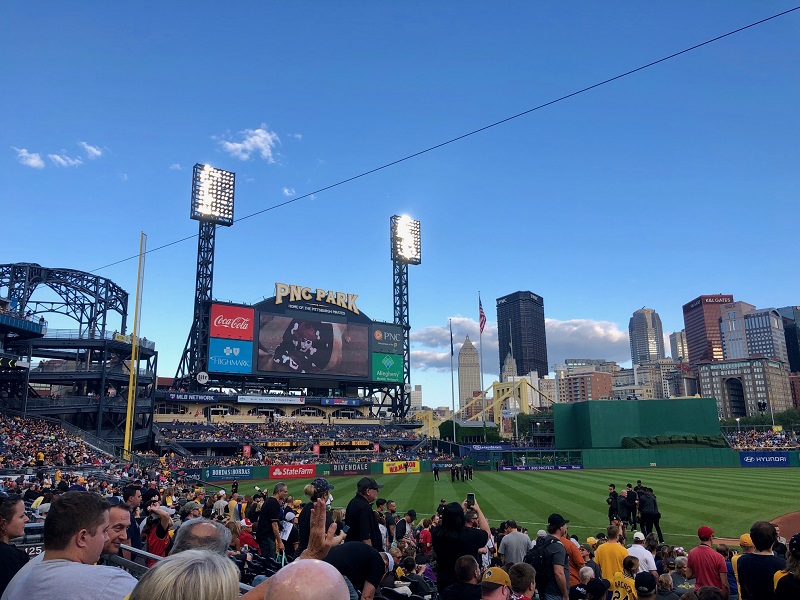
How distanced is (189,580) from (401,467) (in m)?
51.4

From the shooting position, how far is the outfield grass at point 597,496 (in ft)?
70.9

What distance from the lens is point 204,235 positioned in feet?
226

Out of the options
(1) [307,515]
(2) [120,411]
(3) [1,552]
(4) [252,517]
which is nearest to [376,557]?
(3) [1,552]

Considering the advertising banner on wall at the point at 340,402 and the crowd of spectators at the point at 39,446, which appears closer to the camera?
the crowd of spectators at the point at 39,446

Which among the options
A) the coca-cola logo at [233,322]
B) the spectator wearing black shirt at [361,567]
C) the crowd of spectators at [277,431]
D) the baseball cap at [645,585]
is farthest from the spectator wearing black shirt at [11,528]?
the coca-cola logo at [233,322]

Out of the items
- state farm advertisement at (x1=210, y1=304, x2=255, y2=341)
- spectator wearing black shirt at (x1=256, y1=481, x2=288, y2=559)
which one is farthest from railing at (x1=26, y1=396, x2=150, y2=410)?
spectator wearing black shirt at (x1=256, y1=481, x2=288, y2=559)

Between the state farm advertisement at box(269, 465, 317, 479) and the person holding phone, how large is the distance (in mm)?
41825

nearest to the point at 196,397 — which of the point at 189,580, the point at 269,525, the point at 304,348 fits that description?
the point at 304,348

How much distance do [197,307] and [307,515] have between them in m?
64.2

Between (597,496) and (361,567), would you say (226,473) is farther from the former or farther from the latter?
(361,567)

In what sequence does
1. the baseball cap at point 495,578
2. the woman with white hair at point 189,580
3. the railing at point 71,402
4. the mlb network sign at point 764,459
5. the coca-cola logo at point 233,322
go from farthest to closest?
the coca-cola logo at point 233,322 < the railing at point 71,402 < the mlb network sign at point 764,459 < the baseball cap at point 495,578 < the woman with white hair at point 189,580

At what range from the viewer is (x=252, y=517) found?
1234 cm

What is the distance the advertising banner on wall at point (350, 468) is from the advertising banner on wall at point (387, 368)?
87.9ft

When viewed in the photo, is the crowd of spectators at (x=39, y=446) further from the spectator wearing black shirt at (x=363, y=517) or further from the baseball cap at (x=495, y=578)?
the baseball cap at (x=495, y=578)
